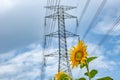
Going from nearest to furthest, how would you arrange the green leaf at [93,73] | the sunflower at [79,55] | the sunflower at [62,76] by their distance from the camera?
1. the sunflower at [79,55]
2. the green leaf at [93,73]
3. the sunflower at [62,76]

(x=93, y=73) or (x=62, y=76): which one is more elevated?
(x=62, y=76)

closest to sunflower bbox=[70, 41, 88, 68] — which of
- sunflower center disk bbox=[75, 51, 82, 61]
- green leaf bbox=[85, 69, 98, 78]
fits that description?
sunflower center disk bbox=[75, 51, 82, 61]

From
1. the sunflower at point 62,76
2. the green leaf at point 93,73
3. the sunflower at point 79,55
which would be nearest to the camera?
the sunflower at point 79,55

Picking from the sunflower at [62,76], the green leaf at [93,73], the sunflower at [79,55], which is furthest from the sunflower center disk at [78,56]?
the sunflower at [62,76]

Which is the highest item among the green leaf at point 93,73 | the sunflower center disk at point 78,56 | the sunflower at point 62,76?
the sunflower at point 62,76

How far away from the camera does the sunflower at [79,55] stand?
3.09m

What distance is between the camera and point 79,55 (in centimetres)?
317

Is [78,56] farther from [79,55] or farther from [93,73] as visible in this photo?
[93,73]

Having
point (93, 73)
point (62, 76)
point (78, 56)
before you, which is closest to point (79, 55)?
point (78, 56)

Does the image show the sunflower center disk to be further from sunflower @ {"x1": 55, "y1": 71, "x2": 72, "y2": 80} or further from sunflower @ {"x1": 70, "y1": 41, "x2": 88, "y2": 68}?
sunflower @ {"x1": 55, "y1": 71, "x2": 72, "y2": 80}

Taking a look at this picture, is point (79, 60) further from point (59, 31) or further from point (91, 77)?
point (59, 31)

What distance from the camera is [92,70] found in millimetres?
3330

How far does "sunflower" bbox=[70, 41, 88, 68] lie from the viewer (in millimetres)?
3088

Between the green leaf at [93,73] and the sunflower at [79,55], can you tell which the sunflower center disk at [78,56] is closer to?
the sunflower at [79,55]
